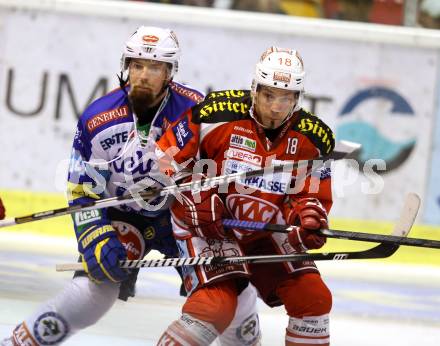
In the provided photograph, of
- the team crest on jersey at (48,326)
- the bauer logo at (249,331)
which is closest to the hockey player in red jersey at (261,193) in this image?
the bauer logo at (249,331)

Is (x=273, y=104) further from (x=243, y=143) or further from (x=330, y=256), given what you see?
(x=330, y=256)

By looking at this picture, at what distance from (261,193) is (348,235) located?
1.12 feet

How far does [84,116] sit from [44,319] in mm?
772

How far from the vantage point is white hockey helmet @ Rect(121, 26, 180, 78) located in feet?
14.8

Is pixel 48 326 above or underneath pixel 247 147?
underneath

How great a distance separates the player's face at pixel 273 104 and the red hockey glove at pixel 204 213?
32cm

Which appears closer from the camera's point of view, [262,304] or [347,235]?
[347,235]

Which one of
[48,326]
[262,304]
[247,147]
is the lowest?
[262,304]

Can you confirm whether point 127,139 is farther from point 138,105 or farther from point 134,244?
point 134,244

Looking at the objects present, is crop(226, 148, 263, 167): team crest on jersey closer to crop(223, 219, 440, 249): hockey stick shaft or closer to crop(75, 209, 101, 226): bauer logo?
crop(223, 219, 440, 249): hockey stick shaft

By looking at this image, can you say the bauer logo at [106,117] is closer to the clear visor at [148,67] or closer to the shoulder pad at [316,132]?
the clear visor at [148,67]

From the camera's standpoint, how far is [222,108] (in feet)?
13.9

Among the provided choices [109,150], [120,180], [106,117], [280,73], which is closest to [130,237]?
[120,180]

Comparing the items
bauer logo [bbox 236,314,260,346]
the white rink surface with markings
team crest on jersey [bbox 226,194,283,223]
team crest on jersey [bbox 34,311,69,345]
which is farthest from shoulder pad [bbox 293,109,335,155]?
the white rink surface with markings
